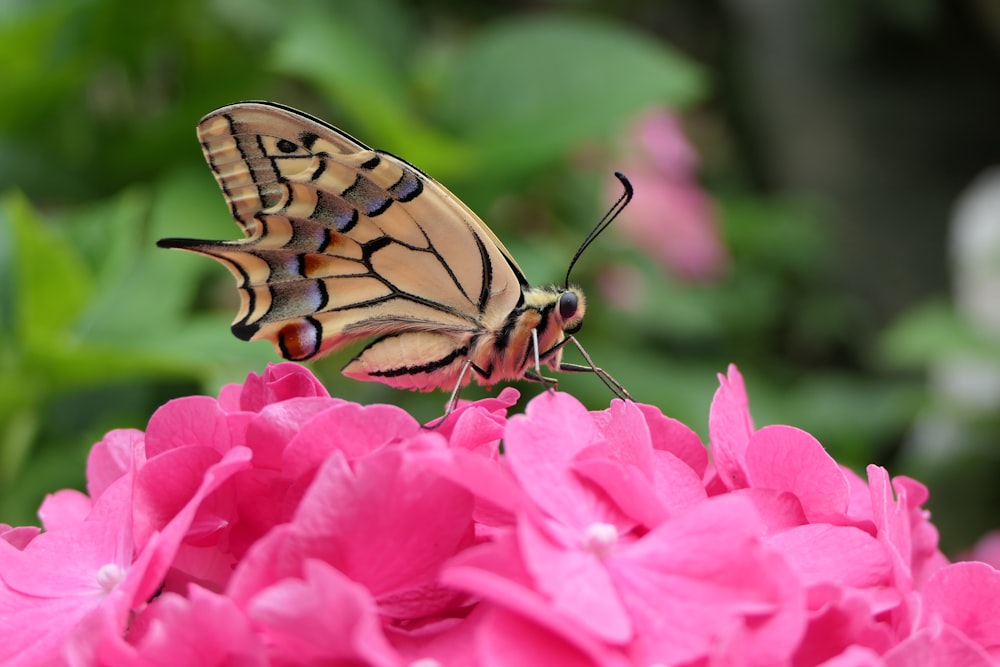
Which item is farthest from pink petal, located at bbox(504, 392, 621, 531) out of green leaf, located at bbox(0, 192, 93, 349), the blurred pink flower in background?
the blurred pink flower in background

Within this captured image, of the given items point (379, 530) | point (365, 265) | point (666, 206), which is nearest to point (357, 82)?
point (365, 265)

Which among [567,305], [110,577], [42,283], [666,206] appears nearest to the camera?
[110,577]

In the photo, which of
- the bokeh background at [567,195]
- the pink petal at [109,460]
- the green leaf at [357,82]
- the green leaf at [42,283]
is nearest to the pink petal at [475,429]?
the pink petal at [109,460]

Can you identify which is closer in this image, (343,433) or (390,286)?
(343,433)

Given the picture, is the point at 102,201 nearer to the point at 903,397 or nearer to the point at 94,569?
the point at 94,569

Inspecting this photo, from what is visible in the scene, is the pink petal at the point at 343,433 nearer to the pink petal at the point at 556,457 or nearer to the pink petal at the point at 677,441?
the pink petal at the point at 556,457

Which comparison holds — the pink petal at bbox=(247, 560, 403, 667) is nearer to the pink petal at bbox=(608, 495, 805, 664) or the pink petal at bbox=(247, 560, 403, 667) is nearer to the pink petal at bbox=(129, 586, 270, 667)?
the pink petal at bbox=(129, 586, 270, 667)

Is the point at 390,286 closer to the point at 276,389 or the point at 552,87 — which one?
the point at 276,389
